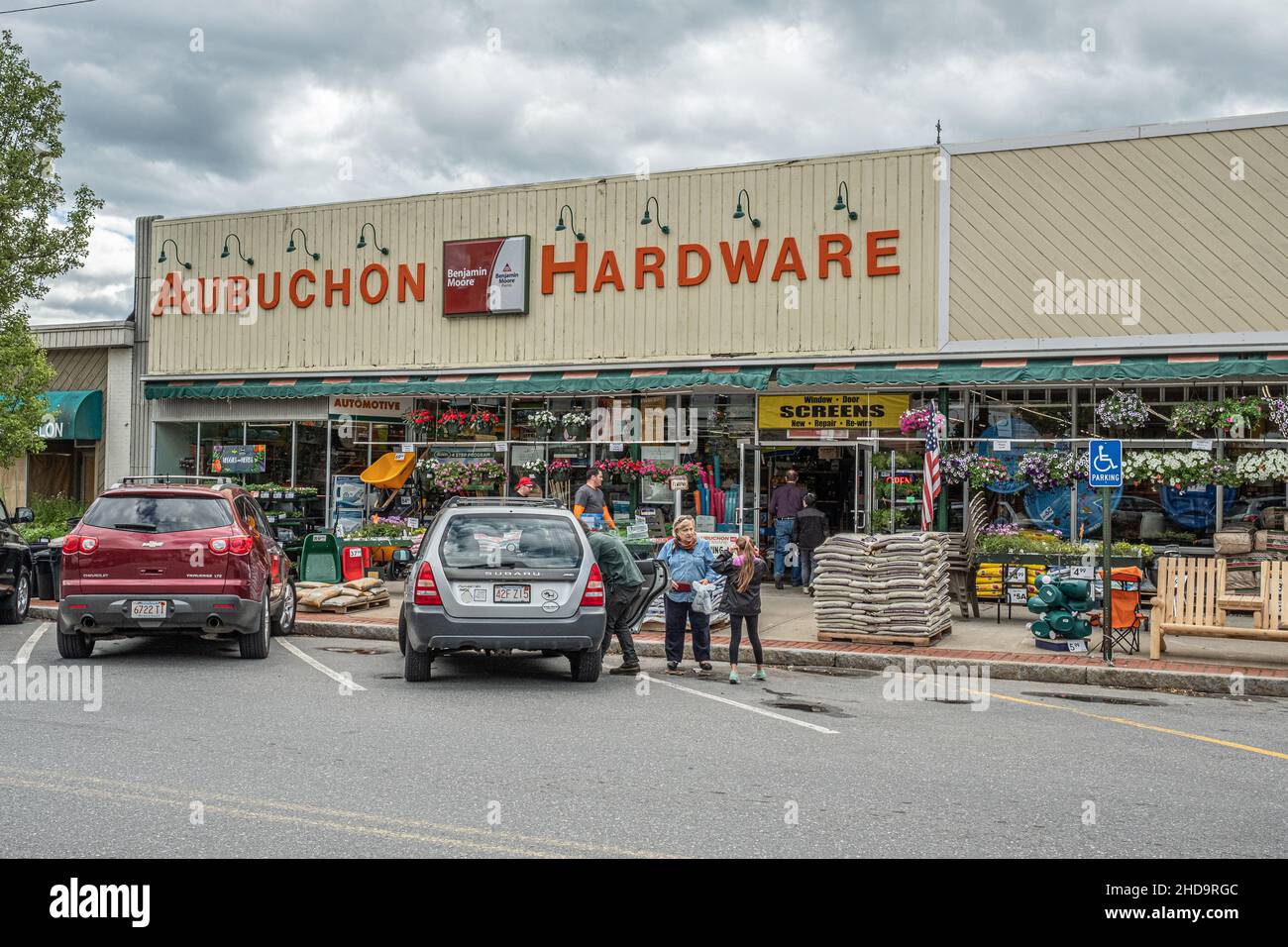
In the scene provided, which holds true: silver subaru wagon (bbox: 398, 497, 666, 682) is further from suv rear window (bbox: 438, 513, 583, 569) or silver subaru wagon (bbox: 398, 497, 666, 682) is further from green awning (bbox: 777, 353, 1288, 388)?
green awning (bbox: 777, 353, 1288, 388)

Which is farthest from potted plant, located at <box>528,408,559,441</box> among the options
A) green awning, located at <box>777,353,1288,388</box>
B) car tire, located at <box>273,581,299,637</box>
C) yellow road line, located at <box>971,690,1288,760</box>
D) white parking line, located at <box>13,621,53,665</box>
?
yellow road line, located at <box>971,690,1288,760</box>

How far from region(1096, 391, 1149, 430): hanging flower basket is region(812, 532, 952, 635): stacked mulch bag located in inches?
190

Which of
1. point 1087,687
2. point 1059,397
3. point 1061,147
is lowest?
point 1087,687

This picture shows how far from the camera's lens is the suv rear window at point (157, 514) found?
11.7 meters

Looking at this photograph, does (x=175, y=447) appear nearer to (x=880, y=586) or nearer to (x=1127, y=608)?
(x=880, y=586)

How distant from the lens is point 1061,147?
17.7 metres

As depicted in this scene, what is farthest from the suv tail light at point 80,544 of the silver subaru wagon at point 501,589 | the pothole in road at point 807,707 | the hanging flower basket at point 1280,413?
the hanging flower basket at point 1280,413

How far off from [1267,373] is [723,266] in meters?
8.28

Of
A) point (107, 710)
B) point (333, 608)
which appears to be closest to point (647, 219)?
point (333, 608)

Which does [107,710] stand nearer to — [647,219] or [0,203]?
[647,219]

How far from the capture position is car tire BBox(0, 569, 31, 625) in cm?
1529

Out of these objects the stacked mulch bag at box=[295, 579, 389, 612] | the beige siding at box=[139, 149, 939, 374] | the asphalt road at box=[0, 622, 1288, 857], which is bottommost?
the asphalt road at box=[0, 622, 1288, 857]

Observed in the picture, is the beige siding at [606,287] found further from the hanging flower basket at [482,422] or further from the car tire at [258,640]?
the car tire at [258,640]

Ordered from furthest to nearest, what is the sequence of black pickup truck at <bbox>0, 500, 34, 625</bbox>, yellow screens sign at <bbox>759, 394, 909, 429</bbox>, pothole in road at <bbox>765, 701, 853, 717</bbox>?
1. yellow screens sign at <bbox>759, 394, 909, 429</bbox>
2. black pickup truck at <bbox>0, 500, 34, 625</bbox>
3. pothole in road at <bbox>765, 701, 853, 717</bbox>
